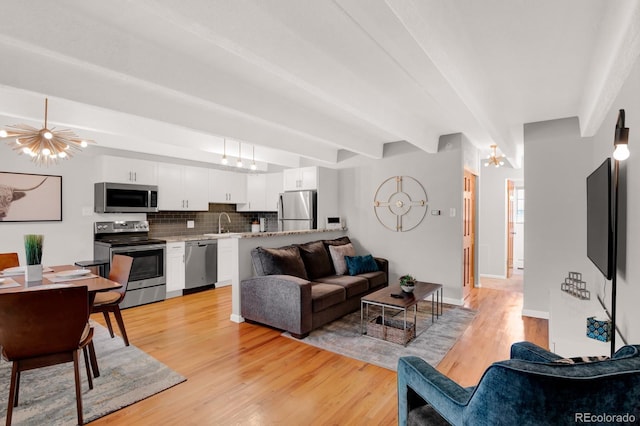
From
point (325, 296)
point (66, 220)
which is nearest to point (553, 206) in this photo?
point (325, 296)

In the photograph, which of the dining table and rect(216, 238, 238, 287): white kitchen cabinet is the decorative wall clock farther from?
the dining table

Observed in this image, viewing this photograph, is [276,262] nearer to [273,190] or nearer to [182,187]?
[182,187]

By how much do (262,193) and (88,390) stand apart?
4.75 metres

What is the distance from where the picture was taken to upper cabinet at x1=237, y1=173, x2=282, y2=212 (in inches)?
264

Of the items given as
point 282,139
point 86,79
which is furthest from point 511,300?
point 86,79

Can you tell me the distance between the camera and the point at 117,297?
3273 mm

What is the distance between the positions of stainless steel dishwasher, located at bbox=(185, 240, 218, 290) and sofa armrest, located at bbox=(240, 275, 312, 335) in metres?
1.83

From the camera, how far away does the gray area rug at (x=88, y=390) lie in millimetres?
2184

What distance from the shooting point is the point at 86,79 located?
2680 mm

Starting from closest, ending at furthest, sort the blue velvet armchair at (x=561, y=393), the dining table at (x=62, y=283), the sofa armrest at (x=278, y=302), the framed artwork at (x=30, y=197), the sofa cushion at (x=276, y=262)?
the blue velvet armchair at (x=561, y=393) < the dining table at (x=62, y=283) < the sofa armrest at (x=278, y=302) < the sofa cushion at (x=276, y=262) < the framed artwork at (x=30, y=197)

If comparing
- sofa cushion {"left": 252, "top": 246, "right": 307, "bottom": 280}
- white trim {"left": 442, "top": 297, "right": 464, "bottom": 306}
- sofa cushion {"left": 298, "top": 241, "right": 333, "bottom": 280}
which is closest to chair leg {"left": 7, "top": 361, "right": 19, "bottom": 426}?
sofa cushion {"left": 252, "top": 246, "right": 307, "bottom": 280}

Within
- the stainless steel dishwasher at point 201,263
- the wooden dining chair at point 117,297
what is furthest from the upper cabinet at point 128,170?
the wooden dining chair at point 117,297

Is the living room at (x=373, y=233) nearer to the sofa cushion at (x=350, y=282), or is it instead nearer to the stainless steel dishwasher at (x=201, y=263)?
the stainless steel dishwasher at (x=201, y=263)

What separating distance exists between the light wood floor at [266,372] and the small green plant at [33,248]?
1.07 metres
